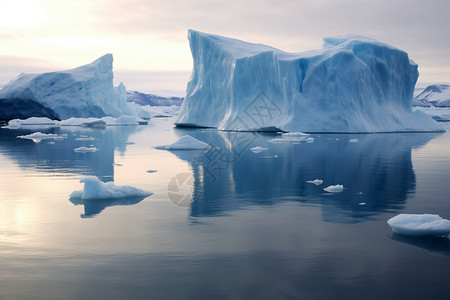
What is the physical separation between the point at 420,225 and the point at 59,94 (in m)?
36.5

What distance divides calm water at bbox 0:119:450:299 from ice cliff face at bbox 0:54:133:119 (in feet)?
98.5

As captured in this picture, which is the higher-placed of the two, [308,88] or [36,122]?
[308,88]

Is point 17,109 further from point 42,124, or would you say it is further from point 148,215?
point 148,215

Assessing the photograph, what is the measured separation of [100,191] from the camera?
634 centimetres

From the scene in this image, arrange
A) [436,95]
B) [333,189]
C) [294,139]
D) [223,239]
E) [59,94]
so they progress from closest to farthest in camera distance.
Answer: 1. [223,239]
2. [333,189]
3. [294,139]
4. [59,94]
5. [436,95]

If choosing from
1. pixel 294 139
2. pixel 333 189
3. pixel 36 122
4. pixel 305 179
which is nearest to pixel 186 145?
pixel 294 139

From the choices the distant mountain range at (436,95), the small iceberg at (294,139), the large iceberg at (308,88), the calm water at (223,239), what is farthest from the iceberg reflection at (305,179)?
the distant mountain range at (436,95)

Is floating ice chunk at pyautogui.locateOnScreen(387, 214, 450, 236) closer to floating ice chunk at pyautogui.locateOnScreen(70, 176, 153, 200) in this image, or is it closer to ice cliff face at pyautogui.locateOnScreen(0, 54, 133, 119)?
floating ice chunk at pyautogui.locateOnScreen(70, 176, 153, 200)

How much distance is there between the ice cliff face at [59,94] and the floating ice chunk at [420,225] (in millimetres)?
35513

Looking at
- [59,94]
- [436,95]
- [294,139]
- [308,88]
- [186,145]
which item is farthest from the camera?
[436,95]

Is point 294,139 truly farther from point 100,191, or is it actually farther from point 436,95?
point 436,95

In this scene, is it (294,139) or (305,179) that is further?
(294,139)

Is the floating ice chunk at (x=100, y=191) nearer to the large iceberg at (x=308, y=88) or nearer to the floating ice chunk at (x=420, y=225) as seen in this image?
the floating ice chunk at (x=420, y=225)

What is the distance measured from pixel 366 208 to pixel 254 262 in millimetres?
2521
